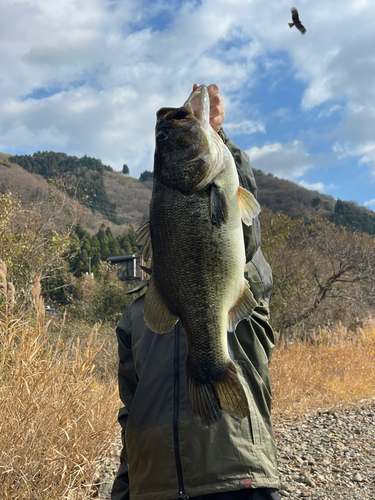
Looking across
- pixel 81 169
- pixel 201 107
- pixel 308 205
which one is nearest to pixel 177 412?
pixel 201 107

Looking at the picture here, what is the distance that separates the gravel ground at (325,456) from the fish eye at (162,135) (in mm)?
3215

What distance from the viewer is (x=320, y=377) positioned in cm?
716

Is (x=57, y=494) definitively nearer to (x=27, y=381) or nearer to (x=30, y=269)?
(x=27, y=381)

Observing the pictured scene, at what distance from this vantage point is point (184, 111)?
1.57m

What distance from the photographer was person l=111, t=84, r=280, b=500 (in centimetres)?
163

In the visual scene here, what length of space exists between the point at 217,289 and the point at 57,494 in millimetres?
2540

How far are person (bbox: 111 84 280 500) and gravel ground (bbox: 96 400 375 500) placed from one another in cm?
224

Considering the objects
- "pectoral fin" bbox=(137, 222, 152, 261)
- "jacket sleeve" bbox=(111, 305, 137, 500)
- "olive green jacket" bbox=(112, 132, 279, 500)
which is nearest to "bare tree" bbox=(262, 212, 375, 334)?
"jacket sleeve" bbox=(111, 305, 137, 500)

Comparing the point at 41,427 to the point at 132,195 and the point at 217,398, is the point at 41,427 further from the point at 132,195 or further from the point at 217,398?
the point at 132,195

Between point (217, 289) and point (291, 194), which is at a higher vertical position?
point (291, 194)

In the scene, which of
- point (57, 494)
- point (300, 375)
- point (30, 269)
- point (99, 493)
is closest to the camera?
point (57, 494)

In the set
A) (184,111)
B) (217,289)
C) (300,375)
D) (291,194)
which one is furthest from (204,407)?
(291,194)

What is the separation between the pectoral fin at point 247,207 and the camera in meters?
1.54

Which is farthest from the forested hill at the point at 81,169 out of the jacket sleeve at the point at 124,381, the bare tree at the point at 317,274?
the jacket sleeve at the point at 124,381
